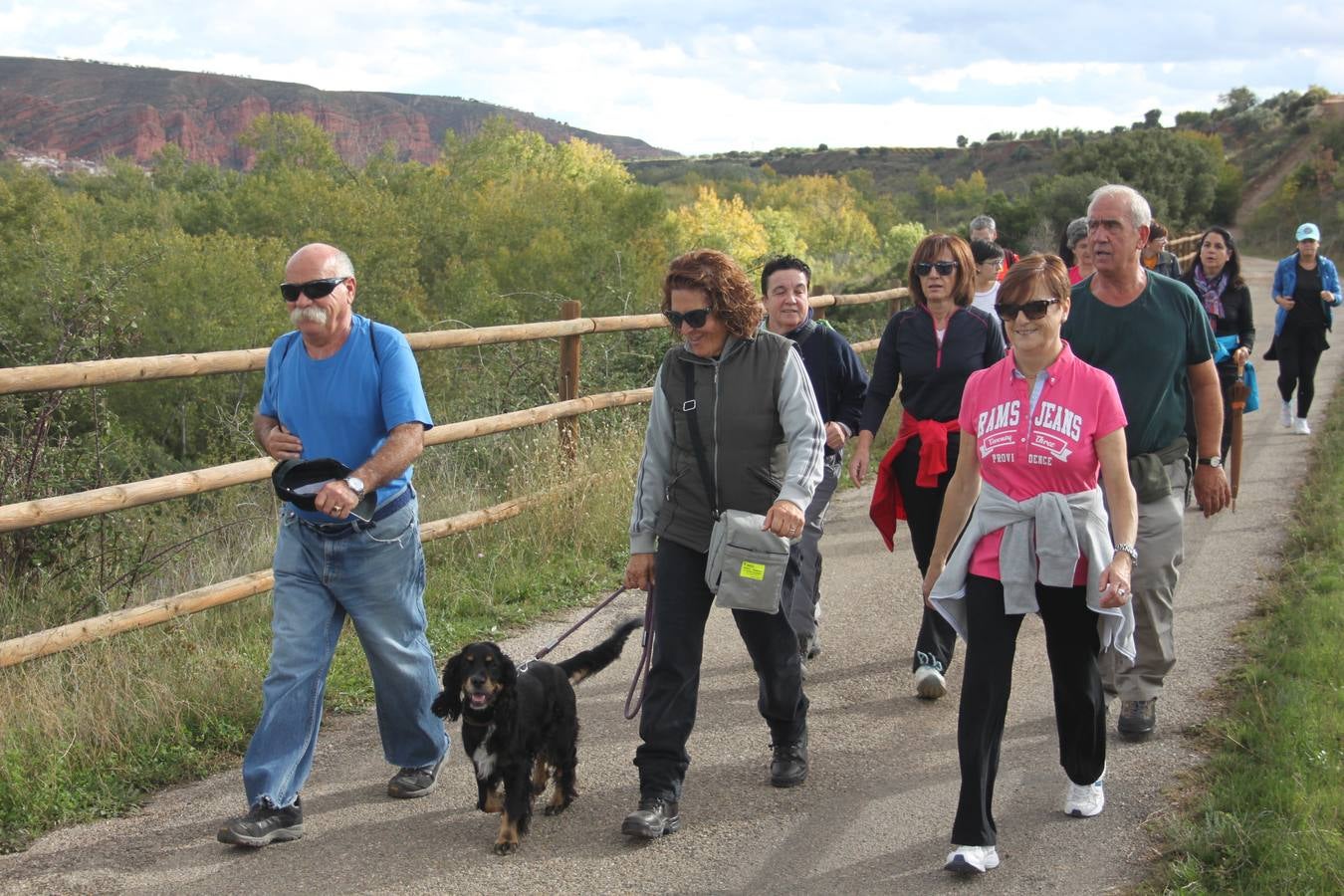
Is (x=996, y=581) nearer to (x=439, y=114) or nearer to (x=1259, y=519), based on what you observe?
(x=1259, y=519)

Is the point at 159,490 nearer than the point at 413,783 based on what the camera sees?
No

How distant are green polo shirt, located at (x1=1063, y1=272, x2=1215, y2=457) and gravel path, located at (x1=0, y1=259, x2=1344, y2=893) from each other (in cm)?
122

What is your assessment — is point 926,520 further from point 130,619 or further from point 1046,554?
point 130,619

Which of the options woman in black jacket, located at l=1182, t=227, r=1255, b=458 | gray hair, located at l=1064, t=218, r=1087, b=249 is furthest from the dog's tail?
woman in black jacket, located at l=1182, t=227, r=1255, b=458

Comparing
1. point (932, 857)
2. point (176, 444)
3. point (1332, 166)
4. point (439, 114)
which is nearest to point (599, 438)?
point (932, 857)

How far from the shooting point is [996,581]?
390 cm

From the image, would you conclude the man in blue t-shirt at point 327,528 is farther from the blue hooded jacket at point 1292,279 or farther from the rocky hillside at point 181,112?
the rocky hillside at point 181,112

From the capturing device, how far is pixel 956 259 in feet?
18.7

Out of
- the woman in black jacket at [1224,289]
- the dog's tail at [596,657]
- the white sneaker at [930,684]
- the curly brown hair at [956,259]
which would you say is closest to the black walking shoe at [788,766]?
the dog's tail at [596,657]

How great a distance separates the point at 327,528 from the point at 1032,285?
2380 millimetres

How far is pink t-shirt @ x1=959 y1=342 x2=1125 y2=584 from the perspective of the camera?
3.87m

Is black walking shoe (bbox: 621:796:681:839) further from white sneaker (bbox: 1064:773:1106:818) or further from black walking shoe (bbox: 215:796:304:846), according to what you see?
white sneaker (bbox: 1064:773:1106:818)

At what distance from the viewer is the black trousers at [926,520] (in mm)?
5691

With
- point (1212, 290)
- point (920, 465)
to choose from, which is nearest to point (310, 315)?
point (920, 465)
